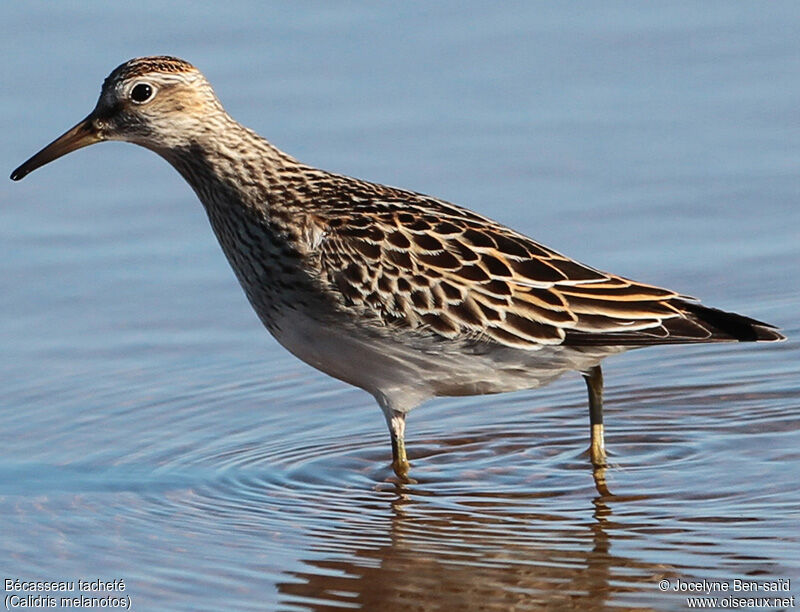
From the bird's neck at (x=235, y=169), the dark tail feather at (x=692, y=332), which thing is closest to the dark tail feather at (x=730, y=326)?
the dark tail feather at (x=692, y=332)

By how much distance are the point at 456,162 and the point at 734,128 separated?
2242mm

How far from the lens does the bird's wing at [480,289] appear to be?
10266mm

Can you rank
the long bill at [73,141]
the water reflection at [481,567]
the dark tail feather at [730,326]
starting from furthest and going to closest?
the long bill at [73,141] < the dark tail feather at [730,326] < the water reflection at [481,567]

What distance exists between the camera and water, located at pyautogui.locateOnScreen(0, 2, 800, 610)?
945 centimetres

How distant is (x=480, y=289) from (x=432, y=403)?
1593 millimetres

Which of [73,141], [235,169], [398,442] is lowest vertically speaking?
[398,442]

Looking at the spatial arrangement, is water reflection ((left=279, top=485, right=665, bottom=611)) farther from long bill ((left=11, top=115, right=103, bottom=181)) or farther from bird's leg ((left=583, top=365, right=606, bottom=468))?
long bill ((left=11, top=115, right=103, bottom=181))

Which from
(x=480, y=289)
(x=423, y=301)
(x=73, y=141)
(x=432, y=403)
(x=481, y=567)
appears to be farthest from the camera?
(x=432, y=403)

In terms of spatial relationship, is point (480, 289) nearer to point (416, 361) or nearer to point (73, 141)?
point (416, 361)

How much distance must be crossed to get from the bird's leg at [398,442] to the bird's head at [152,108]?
2.01 m

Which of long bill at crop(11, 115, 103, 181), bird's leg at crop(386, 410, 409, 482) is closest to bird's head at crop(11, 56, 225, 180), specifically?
long bill at crop(11, 115, 103, 181)

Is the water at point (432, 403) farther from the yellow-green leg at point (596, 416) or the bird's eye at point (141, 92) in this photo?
the bird's eye at point (141, 92)

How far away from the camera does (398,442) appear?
1062 centimetres

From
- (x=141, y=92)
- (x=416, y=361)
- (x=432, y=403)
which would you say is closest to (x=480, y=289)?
(x=416, y=361)
